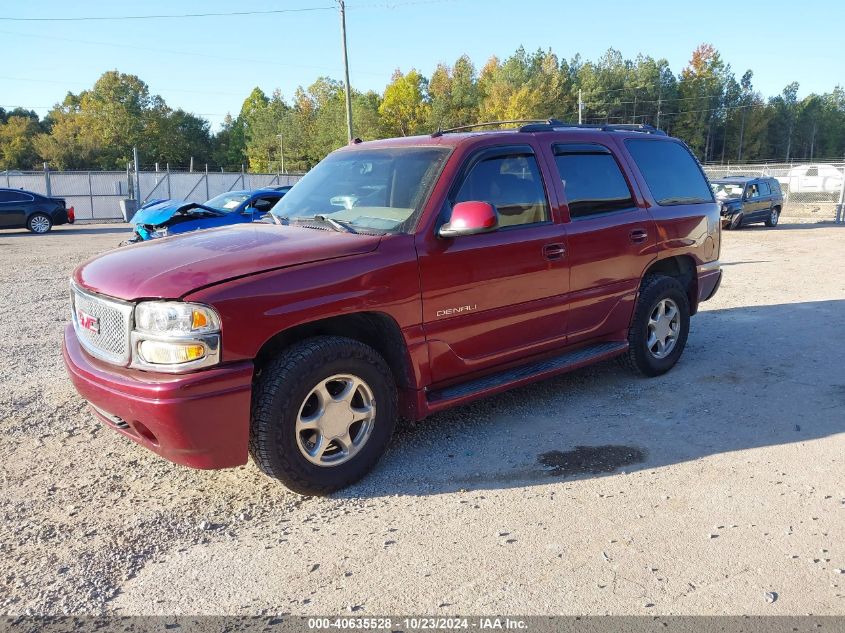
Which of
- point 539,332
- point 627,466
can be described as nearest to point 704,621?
point 627,466

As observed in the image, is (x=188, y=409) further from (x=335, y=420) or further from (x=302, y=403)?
(x=335, y=420)

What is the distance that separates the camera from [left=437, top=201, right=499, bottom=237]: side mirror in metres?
3.69

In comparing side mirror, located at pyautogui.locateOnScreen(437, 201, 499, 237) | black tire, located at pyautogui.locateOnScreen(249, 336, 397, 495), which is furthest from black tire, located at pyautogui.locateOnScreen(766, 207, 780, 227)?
black tire, located at pyautogui.locateOnScreen(249, 336, 397, 495)

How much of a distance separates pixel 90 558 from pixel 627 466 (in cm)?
285

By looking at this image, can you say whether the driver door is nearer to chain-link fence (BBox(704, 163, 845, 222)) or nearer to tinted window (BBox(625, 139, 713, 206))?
tinted window (BBox(625, 139, 713, 206))

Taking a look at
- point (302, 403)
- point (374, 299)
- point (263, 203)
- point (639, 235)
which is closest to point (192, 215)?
point (263, 203)

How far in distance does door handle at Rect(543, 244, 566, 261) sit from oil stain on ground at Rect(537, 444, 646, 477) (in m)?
1.26

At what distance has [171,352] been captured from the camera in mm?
3053

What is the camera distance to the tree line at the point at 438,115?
65.7 meters

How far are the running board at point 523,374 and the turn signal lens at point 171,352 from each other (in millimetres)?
1412

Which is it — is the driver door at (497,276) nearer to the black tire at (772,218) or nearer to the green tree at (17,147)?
the black tire at (772,218)

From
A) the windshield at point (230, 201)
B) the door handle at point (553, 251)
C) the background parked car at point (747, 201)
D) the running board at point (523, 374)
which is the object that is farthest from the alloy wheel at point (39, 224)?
the door handle at point (553, 251)

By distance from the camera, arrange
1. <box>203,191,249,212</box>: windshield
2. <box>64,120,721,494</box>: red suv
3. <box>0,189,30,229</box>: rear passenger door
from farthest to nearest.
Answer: <box>0,189,30,229</box>: rear passenger door, <box>203,191,249,212</box>: windshield, <box>64,120,721,494</box>: red suv

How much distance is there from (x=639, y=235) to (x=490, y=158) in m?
1.56
